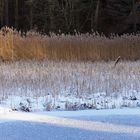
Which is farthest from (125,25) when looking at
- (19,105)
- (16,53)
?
(19,105)

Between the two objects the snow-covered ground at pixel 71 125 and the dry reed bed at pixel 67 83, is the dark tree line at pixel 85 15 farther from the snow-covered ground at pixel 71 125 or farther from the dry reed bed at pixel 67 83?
the snow-covered ground at pixel 71 125

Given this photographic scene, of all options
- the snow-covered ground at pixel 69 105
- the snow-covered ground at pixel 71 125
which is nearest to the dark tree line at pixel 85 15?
the snow-covered ground at pixel 69 105

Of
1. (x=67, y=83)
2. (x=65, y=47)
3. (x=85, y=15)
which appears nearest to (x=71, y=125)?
(x=67, y=83)

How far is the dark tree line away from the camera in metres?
31.3

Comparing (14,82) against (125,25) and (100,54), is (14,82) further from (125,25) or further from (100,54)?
(125,25)

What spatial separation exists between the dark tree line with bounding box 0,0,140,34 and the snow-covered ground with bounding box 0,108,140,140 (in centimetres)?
2348

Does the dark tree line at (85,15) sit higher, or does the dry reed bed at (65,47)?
the dark tree line at (85,15)

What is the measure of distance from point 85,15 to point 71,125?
28.2 meters

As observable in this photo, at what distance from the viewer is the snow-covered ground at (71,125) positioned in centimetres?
586

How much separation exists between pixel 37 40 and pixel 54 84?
25.4 feet

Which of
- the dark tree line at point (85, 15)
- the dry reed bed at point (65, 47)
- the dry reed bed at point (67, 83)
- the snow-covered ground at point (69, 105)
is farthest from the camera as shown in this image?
the dark tree line at point (85, 15)

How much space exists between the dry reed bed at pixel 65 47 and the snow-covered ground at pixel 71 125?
30.5ft

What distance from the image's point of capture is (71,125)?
6.25 metres

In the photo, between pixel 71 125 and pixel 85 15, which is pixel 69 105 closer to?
pixel 71 125
